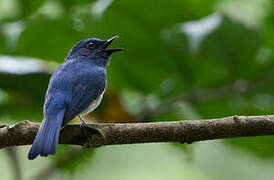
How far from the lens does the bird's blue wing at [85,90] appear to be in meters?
3.32

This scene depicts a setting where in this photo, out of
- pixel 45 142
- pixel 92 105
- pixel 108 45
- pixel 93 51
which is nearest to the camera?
pixel 45 142

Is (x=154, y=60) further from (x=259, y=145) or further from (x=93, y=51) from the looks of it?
(x=93, y=51)

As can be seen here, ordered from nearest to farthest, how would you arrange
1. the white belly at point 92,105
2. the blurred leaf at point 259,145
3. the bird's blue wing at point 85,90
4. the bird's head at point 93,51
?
1. the bird's blue wing at point 85,90
2. the white belly at point 92,105
3. the blurred leaf at point 259,145
4. the bird's head at point 93,51

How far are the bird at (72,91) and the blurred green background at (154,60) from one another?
0.10 m

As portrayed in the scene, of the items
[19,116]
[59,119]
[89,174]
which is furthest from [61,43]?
[89,174]

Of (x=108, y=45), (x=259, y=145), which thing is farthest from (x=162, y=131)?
(x=108, y=45)

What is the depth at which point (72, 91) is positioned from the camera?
3.58m

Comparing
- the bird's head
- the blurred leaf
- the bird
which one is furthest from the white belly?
the blurred leaf

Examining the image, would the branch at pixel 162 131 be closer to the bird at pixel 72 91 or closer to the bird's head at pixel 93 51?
the bird at pixel 72 91

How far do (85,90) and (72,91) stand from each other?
0.33 feet

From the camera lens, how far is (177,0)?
3627 millimetres

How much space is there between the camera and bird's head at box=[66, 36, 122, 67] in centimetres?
439

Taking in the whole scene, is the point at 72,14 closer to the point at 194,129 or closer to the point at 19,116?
the point at 19,116

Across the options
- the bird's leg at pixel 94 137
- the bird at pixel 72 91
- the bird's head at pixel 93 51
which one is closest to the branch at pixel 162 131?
the bird's leg at pixel 94 137
